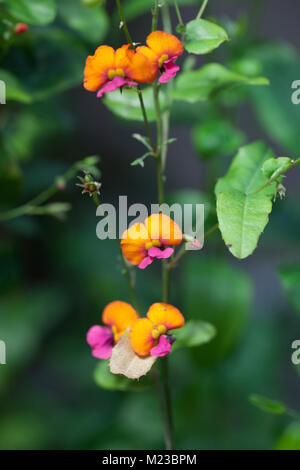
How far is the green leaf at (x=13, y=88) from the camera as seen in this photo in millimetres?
662

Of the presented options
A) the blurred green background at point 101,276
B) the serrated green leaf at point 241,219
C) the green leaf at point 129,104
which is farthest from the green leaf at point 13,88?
the serrated green leaf at point 241,219

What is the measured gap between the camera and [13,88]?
685 millimetres

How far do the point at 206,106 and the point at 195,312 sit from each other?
0.42 meters

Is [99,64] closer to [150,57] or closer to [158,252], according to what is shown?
[150,57]

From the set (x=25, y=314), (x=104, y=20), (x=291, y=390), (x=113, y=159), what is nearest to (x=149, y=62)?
(x=104, y=20)

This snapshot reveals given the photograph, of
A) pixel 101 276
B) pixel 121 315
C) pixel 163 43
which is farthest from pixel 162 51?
pixel 101 276

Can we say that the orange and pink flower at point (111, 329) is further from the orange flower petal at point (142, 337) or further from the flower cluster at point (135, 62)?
the flower cluster at point (135, 62)

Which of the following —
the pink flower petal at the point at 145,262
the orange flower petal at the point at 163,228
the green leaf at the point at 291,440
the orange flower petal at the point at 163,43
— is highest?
the orange flower petal at the point at 163,43

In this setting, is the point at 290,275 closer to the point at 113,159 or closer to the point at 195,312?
the point at 195,312

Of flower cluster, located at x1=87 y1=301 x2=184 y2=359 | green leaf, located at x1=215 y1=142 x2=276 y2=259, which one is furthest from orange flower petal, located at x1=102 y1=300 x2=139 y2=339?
green leaf, located at x1=215 y1=142 x2=276 y2=259

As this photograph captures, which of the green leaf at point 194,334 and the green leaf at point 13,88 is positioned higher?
the green leaf at point 13,88

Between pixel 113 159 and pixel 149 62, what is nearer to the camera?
pixel 149 62
